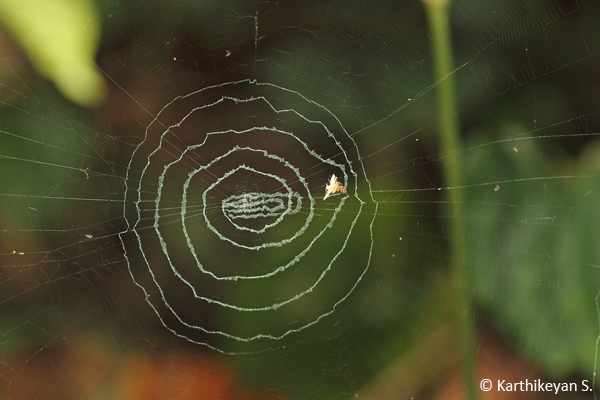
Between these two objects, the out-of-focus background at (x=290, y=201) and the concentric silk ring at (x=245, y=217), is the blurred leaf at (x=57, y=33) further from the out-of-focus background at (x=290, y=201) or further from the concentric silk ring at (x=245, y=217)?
the concentric silk ring at (x=245, y=217)

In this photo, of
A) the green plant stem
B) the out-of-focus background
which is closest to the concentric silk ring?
the out-of-focus background

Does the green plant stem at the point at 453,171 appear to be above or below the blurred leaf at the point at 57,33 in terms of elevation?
below

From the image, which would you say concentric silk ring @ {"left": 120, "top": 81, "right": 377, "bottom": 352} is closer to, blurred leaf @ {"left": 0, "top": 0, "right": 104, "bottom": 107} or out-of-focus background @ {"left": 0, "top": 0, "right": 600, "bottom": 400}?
out-of-focus background @ {"left": 0, "top": 0, "right": 600, "bottom": 400}

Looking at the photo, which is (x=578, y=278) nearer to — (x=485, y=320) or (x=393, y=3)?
(x=485, y=320)

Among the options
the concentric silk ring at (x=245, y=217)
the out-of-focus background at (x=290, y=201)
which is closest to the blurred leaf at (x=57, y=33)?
the out-of-focus background at (x=290, y=201)

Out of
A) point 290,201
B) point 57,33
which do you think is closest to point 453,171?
point 290,201

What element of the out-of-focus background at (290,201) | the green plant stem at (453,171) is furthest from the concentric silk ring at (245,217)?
the green plant stem at (453,171)

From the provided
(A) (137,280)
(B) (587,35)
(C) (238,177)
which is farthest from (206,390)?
(B) (587,35)

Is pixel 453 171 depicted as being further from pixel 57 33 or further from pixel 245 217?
pixel 57 33
